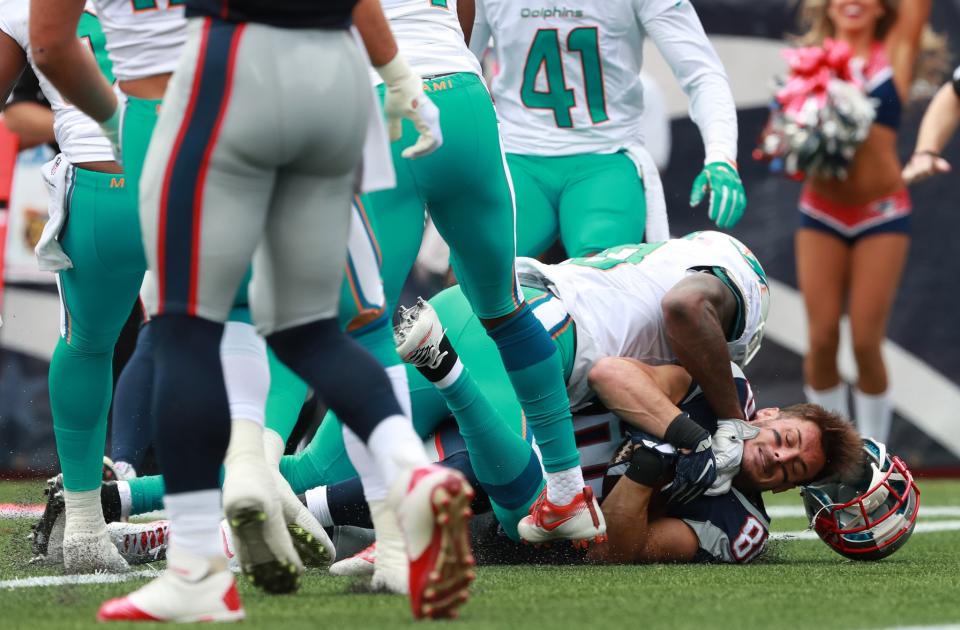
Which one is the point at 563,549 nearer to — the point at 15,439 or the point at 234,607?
the point at 234,607

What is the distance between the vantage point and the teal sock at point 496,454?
12.2 ft

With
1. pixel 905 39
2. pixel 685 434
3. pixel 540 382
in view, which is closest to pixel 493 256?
pixel 540 382

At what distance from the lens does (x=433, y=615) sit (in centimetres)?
250

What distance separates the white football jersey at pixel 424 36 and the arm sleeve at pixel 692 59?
1547 millimetres

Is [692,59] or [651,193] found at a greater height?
[692,59]

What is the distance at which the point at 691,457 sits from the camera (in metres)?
3.82

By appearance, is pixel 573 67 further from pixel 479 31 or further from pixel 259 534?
pixel 259 534

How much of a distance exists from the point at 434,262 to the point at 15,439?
231 centimetres

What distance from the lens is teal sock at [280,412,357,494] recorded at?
410 cm

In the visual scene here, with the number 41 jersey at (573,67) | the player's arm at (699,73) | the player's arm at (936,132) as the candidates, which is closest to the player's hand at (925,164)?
the player's arm at (936,132)

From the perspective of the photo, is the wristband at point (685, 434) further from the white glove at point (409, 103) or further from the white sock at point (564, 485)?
the white glove at point (409, 103)

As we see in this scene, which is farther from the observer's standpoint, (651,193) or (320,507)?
(651,193)

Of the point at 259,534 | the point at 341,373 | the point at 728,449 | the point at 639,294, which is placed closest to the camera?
the point at 341,373

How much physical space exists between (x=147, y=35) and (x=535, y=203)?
2198 millimetres
